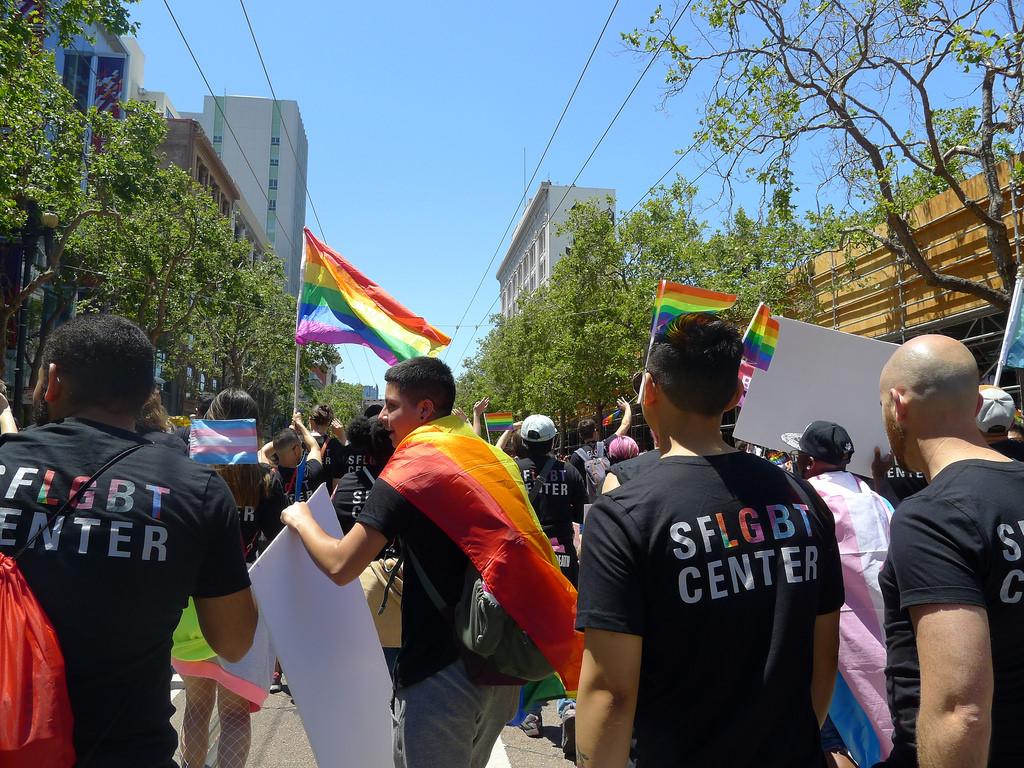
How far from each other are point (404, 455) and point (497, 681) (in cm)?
79

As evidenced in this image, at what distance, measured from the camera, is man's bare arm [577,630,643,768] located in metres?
1.84

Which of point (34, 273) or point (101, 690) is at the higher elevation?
point (34, 273)

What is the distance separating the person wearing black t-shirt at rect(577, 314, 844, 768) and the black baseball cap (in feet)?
6.24

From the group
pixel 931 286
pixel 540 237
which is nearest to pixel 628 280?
pixel 931 286

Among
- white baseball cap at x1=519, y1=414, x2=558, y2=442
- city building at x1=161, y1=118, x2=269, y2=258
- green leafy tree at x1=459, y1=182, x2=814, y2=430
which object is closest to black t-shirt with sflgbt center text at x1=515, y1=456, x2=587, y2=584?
white baseball cap at x1=519, y1=414, x2=558, y2=442

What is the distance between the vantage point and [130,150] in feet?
61.7

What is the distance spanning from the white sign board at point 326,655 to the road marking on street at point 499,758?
2041 millimetres

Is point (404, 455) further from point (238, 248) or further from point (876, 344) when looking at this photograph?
point (238, 248)

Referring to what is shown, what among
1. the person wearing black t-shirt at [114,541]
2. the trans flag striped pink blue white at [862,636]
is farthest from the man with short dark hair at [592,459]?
the person wearing black t-shirt at [114,541]

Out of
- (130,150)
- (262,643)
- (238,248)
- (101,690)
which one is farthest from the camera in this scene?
(238,248)

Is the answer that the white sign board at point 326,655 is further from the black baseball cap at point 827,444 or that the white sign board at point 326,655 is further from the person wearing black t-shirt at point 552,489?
the person wearing black t-shirt at point 552,489

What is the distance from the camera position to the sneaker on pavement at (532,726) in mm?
5766

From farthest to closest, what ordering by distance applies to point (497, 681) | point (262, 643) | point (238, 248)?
point (238, 248)
point (262, 643)
point (497, 681)

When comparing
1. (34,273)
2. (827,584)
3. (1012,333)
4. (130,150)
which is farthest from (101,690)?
(34,273)
